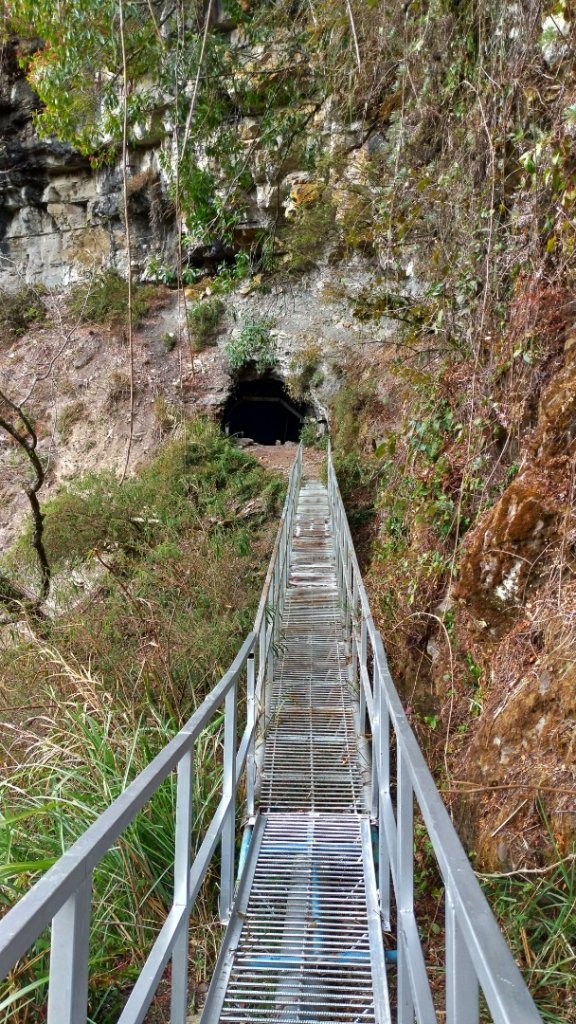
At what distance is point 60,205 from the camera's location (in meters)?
20.3

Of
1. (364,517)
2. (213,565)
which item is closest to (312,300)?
(364,517)

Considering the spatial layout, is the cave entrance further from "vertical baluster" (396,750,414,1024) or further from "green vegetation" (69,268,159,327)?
"vertical baluster" (396,750,414,1024)

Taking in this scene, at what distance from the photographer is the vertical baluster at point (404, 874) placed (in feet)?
6.57

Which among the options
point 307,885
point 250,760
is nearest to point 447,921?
point 307,885

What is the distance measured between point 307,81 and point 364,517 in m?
6.77

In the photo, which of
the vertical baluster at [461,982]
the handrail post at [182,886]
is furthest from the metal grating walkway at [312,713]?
the vertical baluster at [461,982]

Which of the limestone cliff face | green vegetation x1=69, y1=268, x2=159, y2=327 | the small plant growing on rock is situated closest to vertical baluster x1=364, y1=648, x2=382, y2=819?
the small plant growing on rock

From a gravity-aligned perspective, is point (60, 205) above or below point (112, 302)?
above

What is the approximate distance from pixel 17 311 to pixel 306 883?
21438 millimetres

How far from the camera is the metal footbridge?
1.08 metres

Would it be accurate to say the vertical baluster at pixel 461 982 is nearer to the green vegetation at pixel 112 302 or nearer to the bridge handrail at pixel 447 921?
the bridge handrail at pixel 447 921

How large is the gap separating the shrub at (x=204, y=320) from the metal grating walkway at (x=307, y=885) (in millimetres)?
14458

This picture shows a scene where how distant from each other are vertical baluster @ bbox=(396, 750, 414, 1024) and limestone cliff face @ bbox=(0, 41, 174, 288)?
18.2 m

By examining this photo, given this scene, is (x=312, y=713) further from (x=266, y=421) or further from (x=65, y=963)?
(x=266, y=421)
